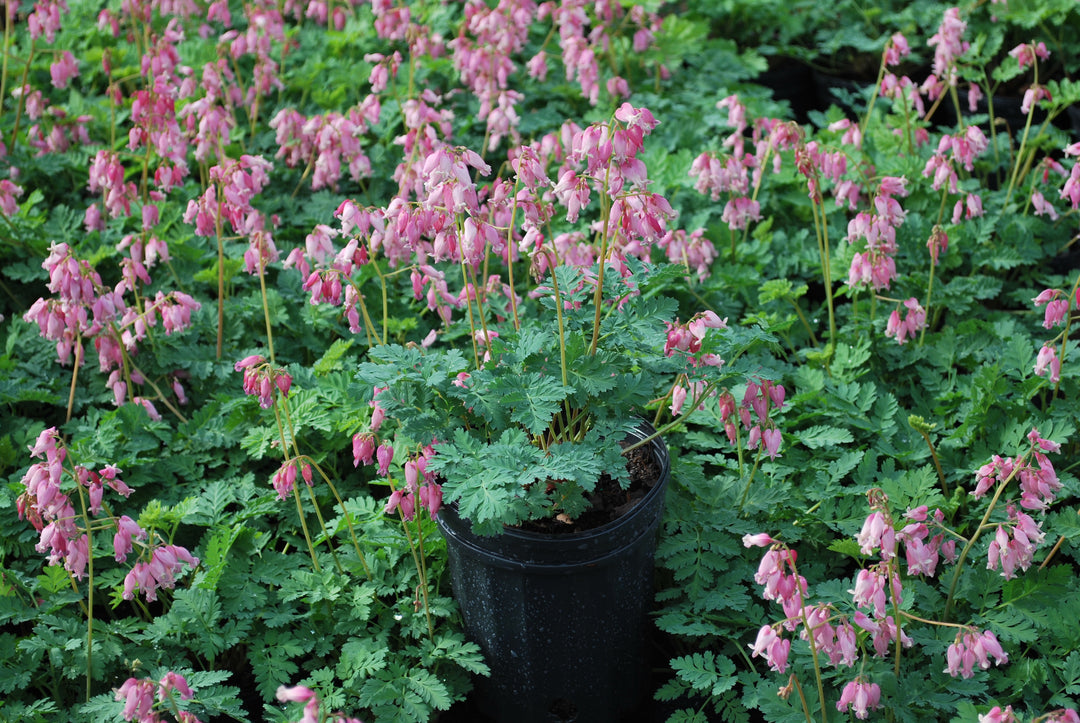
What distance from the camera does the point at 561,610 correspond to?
298cm

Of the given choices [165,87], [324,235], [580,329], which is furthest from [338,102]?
[580,329]

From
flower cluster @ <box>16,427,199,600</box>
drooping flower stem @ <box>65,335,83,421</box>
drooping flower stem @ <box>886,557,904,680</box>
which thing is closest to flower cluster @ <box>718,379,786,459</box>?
drooping flower stem @ <box>886,557,904,680</box>

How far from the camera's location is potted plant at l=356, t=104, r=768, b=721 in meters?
2.63

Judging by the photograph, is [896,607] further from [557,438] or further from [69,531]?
[69,531]

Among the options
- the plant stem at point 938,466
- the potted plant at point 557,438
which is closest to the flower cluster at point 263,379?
the potted plant at point 557,438

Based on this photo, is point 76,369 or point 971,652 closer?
point 971,652

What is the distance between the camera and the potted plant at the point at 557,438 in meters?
2.63

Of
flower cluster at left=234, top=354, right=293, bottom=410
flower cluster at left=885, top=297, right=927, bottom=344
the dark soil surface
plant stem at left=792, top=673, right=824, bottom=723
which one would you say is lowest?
plant stem at left=792, top=673, right=824, bottom=723

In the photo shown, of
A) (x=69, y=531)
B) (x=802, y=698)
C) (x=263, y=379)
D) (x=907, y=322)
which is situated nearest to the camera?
(x=802, y=698)

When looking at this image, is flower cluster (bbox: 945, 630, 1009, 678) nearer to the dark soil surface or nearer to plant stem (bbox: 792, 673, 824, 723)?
plant stem (bbox: 792, 673, 824, 723)

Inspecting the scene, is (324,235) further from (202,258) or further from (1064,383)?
(1064,383)

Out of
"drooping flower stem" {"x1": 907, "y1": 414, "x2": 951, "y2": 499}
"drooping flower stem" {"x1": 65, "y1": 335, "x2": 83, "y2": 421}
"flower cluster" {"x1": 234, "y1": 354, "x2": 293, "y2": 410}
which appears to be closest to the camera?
"flower cluster" {"x1": 234, "y1": 354, "x2": 293, "y2": 410}

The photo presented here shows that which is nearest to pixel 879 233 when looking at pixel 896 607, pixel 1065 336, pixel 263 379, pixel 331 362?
pixel 1065 336

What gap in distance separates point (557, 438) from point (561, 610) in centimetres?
49
